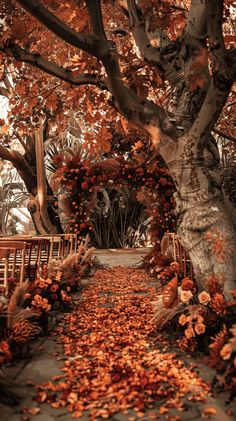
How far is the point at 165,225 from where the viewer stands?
381 inches

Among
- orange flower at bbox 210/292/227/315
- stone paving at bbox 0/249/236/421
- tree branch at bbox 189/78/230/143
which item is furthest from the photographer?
tree branch at bbox 189/78/230/143

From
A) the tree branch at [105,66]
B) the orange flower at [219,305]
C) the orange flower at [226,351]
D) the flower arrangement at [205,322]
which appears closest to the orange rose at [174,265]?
the flower arrangement at [205,322]

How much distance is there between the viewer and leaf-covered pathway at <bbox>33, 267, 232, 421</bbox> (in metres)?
2.59

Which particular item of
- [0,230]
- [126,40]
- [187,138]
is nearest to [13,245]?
[187,138]

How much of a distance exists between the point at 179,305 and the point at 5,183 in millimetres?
16664

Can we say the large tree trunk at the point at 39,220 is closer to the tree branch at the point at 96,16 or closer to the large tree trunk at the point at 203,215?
the large tree trunk at the point at 203,215

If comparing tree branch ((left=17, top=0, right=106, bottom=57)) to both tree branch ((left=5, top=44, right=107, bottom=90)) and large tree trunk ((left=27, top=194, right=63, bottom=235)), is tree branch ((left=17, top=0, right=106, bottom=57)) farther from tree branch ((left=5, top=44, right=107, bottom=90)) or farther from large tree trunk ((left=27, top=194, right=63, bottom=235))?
large tree trunk ((left=27, top=194, right=63, bottom=235))

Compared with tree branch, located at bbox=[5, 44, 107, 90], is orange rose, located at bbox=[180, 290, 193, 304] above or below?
below

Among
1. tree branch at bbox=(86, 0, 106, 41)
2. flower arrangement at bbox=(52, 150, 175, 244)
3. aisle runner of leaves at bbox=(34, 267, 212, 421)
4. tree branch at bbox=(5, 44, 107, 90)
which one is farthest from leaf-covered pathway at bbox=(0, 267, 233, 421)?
flower arrangement at bbox=(52, 150, 175, 244)

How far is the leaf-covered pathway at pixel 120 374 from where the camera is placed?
2.59 m

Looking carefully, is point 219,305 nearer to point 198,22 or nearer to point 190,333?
point 190,333

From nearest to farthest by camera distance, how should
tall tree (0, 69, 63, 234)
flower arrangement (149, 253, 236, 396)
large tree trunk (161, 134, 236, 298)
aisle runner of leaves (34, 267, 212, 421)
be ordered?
aisle runner of leaves (34, 267, 212, 421), flower arrangement (149, 253, 236, 396), large tree trunk (161, 134, 236, 298), tall tree (0, 69, 63, 234)

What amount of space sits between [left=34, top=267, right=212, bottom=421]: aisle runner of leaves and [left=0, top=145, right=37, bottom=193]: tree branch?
7373 mm

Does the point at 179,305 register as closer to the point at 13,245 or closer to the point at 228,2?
the point at 13,245
